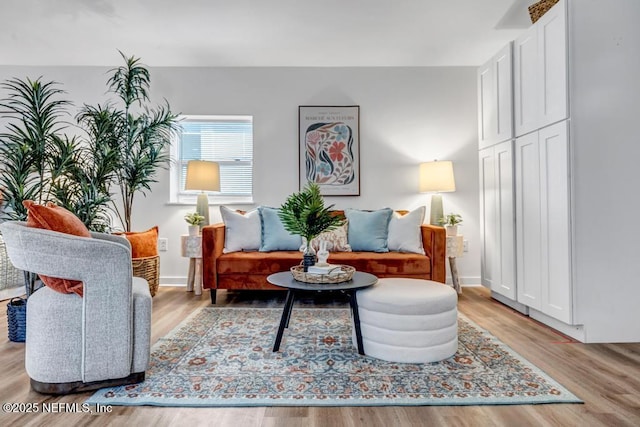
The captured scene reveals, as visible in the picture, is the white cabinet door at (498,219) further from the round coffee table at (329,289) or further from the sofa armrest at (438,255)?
the round coffee table at (329,289)

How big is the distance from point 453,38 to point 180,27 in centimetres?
254

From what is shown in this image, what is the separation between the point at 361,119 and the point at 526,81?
176 cm

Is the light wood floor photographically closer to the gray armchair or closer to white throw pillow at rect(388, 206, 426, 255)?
the gray armchair

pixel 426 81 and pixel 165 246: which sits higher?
pixel 426 81

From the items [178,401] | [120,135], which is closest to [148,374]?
[178,401]

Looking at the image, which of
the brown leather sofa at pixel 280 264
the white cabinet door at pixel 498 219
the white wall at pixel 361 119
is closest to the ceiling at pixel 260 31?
the white wall at pixel 361 119

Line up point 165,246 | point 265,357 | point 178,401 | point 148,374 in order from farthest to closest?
1. point 165,246
2. point 265,357
3. point 148,374
4. point 178,401

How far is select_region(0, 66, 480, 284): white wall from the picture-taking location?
4086 millimetres

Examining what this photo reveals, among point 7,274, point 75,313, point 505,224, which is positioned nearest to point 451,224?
point 505,224

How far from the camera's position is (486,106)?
3.39 m

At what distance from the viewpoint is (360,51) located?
12.2 feet

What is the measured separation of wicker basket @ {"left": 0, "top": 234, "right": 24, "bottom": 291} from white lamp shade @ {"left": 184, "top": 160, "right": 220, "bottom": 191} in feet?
5.46

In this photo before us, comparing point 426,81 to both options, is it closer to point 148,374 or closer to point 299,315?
point 299,315

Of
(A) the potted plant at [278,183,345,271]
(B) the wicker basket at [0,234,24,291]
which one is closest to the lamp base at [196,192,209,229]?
(B) the wicker basket at [0,234,24,291]
